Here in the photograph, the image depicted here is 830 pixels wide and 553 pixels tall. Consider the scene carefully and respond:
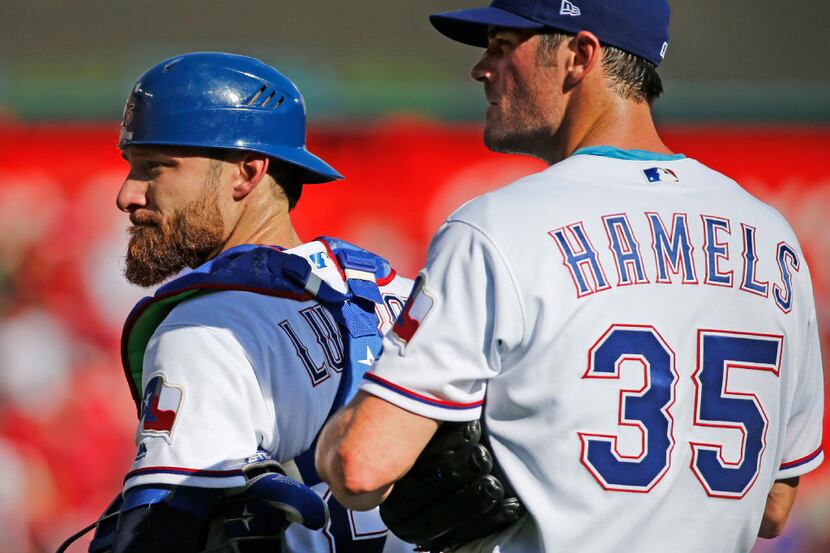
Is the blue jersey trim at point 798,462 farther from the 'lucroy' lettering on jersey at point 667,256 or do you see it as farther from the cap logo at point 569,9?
the cap logo at point 569,9

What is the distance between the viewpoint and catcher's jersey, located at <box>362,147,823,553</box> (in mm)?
1911

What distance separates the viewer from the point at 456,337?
1905 mm

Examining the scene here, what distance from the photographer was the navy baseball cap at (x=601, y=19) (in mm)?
2184

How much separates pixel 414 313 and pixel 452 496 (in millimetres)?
340

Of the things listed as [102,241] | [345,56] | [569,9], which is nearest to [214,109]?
[569,9]

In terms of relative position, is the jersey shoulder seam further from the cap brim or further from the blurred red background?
the blurred red background

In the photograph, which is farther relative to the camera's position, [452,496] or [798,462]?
[798,462]

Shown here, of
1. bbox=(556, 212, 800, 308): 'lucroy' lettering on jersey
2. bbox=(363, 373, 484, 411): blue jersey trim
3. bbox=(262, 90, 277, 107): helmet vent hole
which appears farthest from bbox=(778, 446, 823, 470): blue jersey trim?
bbox=(262, 90, 277, 107): helmet vent hole

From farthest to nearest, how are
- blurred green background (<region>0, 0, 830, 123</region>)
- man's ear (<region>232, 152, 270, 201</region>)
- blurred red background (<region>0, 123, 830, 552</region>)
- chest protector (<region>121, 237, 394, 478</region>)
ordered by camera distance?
blurred green background (<region>0, 0, 830, 123</region>), blurred red background (<region>0, 123, 830, 552</region>), man's ear (<region>232, 152, 270, 201</region>), chest protector (<region>121, 237, 394, 478</region>)

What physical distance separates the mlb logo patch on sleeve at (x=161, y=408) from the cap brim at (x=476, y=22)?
974 mm

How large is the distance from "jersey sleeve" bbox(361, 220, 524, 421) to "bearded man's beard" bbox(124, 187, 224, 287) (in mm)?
1009

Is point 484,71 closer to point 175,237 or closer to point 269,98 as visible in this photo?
point 269,98

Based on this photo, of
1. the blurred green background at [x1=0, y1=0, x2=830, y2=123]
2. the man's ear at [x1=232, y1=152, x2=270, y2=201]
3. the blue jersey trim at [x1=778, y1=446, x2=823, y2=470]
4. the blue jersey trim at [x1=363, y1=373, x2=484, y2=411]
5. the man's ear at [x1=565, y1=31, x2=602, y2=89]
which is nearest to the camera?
the blue jersey trim at [x1=363, y1=373, x2=484, y2=411]

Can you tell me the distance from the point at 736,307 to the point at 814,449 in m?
0.48
